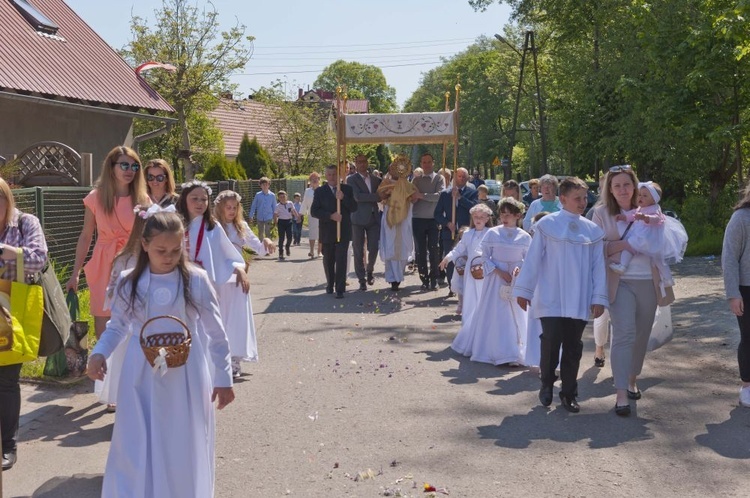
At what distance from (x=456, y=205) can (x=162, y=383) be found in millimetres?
11319

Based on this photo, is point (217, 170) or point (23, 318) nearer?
point (23, 318)

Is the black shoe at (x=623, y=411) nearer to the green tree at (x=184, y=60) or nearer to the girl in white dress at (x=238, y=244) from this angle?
the girl in white dress at (x=238, y=244)

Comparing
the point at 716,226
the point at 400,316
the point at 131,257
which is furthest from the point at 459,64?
the point at 131,257

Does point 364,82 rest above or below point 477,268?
above

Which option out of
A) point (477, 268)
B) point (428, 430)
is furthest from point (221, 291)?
point (477, 268)

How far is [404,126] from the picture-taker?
51.4ft

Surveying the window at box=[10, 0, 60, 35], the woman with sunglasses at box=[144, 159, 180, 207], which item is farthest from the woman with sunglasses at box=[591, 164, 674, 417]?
the window at box=[10, 0, 60, 35]

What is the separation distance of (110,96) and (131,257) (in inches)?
797

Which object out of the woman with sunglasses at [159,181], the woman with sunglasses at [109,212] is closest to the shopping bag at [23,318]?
the woman with sunglasses at [109,212]

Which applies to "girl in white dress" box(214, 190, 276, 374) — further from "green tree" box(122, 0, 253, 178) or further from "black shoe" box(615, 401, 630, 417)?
"green tree" box(122, 0, 253, 178)

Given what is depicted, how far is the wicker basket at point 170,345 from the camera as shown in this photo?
447 centimetres

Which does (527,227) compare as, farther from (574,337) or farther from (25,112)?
(25,112)

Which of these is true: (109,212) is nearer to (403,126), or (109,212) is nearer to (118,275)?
(118,275)

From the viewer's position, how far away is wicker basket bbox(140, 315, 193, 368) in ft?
14.7
